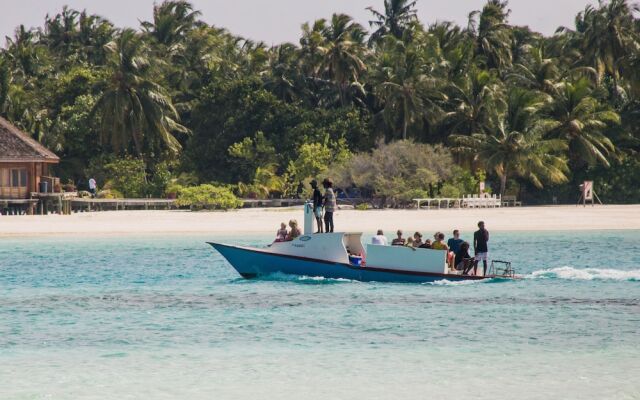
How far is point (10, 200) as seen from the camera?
5384 centimetres

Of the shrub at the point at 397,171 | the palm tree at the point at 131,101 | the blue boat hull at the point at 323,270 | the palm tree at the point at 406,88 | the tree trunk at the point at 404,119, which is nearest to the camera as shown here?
the blue boat hull at the point at 323,270

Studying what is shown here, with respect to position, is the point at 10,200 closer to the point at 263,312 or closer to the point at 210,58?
the point at 210,58

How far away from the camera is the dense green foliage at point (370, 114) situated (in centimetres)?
5953

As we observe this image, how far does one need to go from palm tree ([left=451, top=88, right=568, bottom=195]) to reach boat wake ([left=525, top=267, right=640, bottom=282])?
28.8 m

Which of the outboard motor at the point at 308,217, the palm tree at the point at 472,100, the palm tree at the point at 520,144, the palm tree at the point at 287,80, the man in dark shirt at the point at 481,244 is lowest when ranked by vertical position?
the man in dark shirt at the point at 481,244

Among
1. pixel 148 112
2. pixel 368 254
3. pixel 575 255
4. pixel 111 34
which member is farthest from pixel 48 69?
pixel 368 254

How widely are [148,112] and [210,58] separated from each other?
15657mm

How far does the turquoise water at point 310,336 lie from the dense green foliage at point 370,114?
2715 centimetres

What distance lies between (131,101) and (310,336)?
1853 inches

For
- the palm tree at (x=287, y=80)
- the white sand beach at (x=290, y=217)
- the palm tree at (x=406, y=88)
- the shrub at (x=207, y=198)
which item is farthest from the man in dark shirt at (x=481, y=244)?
the palm tree at (x=287, y=80)

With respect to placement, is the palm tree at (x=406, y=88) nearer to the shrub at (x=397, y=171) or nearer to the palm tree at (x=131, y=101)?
the shrub at (x=397, y=171)

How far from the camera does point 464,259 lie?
26.6 metres

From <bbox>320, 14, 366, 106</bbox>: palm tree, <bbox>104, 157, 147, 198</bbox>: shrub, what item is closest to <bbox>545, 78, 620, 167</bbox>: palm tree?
<bbox>320, 14, 366, 106</bbox>: palm tree

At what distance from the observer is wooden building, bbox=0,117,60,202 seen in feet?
178
